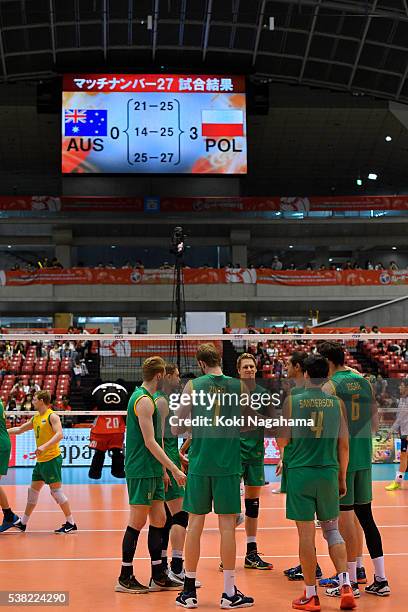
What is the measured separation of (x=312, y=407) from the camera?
21.9 feet

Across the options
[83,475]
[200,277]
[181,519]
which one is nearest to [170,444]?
[181,519]

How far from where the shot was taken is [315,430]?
21.9 feet

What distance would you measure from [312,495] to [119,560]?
3074 millimetres

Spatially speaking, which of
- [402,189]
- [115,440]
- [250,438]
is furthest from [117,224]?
[250,438]

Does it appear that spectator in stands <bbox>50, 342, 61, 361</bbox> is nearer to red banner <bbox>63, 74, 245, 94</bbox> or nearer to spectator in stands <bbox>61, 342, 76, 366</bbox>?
spectator in stands <bbox>61, 342, 76, 366</bbox>

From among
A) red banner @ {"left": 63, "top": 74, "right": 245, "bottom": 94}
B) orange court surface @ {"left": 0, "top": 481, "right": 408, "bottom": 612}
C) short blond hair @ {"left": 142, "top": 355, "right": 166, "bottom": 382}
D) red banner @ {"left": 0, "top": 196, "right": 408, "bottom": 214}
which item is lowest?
orange court surface @ {"left": 0, "top": 481, "right": 408, "bottom": 612}

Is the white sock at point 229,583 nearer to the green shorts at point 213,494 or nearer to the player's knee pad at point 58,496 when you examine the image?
the green shorts at point 213,494

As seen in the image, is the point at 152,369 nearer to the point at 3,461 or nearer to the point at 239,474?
the point at 239,474

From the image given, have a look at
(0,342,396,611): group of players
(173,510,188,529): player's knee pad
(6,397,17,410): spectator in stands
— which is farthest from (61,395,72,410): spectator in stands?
(173,510,188,529): player's knee pad

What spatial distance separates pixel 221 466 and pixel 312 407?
91 cm

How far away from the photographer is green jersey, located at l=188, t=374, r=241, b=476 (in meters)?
6.83

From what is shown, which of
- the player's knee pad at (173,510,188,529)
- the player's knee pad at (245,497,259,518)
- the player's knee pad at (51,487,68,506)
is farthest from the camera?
the player's knee pad at (51,487,68,506)

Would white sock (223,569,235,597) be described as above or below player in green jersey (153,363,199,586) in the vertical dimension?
below

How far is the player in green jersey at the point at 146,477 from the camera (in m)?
7.24
